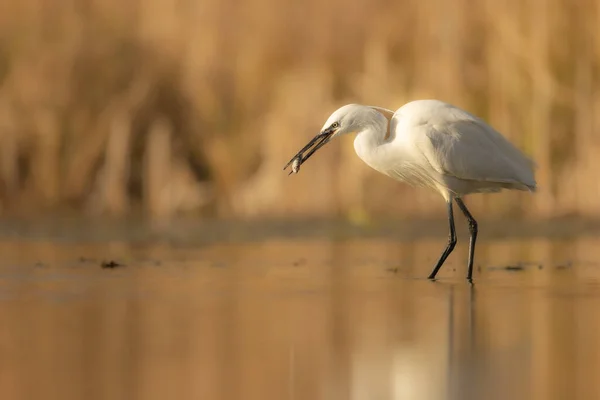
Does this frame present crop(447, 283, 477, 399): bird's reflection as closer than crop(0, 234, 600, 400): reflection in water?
Yes

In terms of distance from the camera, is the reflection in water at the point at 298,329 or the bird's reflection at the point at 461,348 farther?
the reflection in water at the point at 298,329

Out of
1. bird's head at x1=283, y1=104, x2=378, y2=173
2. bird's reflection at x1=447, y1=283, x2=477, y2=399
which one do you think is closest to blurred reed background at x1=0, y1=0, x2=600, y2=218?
bird's head at x1=283, y1=104, x2=378, y2=173


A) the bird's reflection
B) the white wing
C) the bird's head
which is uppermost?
the bird's head

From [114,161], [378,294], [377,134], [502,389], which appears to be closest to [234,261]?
[377,134]

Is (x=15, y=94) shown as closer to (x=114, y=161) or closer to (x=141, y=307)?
(x=114, y=161)

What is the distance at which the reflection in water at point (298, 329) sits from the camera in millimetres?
4613

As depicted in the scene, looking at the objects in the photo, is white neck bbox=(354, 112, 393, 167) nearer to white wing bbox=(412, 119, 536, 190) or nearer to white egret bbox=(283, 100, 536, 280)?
white egret bbox=(283, 100, 536, 280)

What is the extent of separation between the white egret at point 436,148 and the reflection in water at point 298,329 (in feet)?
1.97

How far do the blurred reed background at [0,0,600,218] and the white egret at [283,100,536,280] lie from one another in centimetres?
470

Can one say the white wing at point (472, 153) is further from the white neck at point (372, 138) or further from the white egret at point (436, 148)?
the white neck at point (372, 138)

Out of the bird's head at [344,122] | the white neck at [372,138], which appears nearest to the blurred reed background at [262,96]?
the white neck at [372,138]

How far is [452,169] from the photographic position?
897 centimetres

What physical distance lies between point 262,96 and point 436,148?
663 cm

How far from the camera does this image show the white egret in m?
8.85
